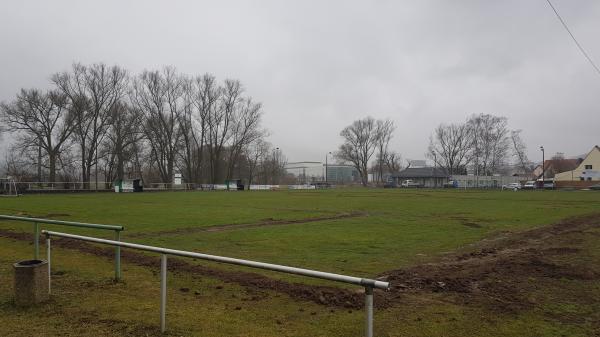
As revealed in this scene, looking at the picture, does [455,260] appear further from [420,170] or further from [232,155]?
[420,170]

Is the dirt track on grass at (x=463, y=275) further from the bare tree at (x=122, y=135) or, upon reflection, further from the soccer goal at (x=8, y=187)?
the bare tree at (x=122, y=135)

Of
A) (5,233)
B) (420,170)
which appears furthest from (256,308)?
(420,170)

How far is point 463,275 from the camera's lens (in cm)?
844

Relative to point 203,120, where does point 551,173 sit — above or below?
below

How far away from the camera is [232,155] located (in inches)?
3408

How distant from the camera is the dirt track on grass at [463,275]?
268 inches

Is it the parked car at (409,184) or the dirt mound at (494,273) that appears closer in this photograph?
the dirt mound at (494,273)

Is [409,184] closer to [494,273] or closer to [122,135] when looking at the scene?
[122,135]

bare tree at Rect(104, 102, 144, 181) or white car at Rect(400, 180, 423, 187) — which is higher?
bare tree at Rect(104, 102, 144, 181)

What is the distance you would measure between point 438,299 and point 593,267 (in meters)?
4.85

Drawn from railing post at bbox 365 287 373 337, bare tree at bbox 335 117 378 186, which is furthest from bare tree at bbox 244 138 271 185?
railing post at bbox 365 287 373 337

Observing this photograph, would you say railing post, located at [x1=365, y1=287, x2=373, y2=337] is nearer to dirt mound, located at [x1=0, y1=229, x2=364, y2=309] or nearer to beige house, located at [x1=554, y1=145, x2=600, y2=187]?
dirt mound, located at [x1=0, y1=229, x2=364, y2=309]

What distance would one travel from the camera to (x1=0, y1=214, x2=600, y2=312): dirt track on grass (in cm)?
680

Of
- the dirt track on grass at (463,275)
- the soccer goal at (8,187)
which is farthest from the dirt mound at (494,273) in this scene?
the soccer goal at (8,187)
